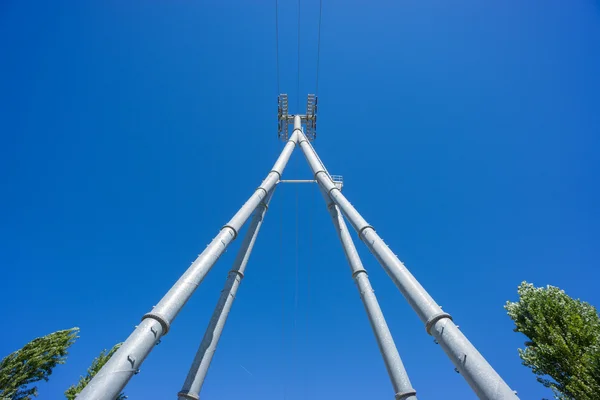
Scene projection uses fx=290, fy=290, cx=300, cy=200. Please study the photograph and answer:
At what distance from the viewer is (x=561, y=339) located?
12.3 meters

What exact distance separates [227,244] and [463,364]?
8409 millimetres

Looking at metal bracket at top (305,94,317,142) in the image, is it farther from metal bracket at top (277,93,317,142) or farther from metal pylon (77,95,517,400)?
metal pylon (77,95,517,400)

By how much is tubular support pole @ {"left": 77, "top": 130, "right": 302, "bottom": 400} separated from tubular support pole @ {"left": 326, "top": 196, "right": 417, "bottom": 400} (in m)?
6.41

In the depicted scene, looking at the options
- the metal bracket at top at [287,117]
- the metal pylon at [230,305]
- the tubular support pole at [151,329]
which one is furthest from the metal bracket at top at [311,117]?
the tubular support pole at [151,329]

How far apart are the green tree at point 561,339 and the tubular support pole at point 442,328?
798cm

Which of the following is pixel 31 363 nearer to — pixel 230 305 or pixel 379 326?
pixel 230 305

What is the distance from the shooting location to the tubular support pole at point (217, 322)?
9.87 m

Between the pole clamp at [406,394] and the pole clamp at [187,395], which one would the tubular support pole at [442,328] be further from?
the pole clamp at [187,395]

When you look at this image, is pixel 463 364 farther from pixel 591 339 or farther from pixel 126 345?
pixel 591 339

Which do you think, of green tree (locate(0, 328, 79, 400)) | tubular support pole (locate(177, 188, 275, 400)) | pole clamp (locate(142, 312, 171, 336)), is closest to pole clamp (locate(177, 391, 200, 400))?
tubular support pole (locate(177, 188, 275, 400))

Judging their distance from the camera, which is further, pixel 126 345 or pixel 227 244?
pixel 227 244

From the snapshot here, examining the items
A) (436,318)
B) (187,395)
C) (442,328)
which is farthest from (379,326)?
(187,395)

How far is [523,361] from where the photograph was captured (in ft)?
44.7

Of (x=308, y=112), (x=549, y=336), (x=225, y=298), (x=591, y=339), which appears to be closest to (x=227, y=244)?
(x=225, y=298)
